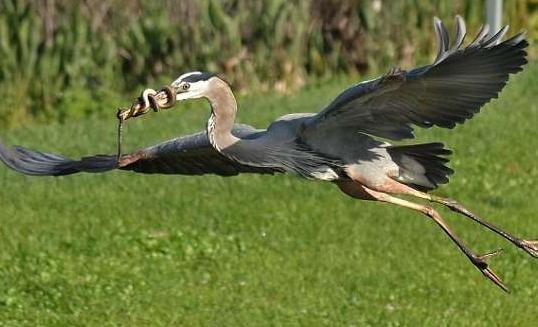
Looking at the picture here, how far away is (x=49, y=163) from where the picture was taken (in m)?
6.54

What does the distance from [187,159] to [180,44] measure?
7.35 metres

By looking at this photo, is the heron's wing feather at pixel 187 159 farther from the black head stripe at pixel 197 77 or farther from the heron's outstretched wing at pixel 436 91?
the black head stripe at pixel 197 77

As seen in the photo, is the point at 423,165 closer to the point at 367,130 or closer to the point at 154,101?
the point at 367,130

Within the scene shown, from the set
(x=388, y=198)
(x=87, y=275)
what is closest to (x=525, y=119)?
(x=87, y=275)

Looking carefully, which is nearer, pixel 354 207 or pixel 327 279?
pixel 327 279

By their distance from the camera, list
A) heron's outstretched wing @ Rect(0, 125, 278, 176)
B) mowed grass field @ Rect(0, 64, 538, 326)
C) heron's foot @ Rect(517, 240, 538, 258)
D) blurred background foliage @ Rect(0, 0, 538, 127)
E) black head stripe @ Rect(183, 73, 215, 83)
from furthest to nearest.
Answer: blurred background foliage @ Rect(0, 0, 538, 127), mowed grass field @ Rect(0, 64, 538, 326), heron's outstretched wing @ Rect(0, 125, 278, 176), heron's foot @ Rect(517, 240, 538, 258), black head stripe @ Rect(183, 73, 215, 83)

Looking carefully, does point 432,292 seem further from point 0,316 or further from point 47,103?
point 47,103

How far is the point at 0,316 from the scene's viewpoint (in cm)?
772

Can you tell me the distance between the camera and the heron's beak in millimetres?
5621

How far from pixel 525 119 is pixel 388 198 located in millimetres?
5700

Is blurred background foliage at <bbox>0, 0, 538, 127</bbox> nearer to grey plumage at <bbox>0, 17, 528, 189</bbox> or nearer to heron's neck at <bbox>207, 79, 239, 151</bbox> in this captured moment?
grey plumage at <bbox>0, 17, 528, 189</bbox>

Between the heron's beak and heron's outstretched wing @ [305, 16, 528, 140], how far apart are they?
27.9 inches

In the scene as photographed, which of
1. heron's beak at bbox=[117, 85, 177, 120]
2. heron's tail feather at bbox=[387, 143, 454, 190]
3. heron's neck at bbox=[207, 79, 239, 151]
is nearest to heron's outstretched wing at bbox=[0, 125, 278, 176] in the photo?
heron's neck at bbox=[207, 79, 239, 151]

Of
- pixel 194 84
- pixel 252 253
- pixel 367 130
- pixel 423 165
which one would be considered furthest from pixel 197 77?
pixel 252 253
